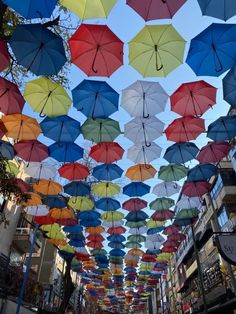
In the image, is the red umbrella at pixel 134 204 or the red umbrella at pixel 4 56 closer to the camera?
the red umbrella at pixel 4 56

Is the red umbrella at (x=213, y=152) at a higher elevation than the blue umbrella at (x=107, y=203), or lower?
higher

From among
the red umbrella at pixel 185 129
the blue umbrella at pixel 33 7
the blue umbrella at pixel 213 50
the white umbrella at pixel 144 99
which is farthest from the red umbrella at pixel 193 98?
the blue umbrella at pixel 33 7

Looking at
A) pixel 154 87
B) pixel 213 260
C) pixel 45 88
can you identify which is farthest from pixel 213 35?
pixel 213 260

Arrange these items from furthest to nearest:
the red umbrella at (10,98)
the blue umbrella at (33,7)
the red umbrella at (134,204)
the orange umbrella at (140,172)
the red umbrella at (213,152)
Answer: the red umbrella at (134,204) < the orange umbrella at (140,172) < the red umbrella at (213,152) < the red umbrella at (10,98) < the blue umbrella at (33,7)

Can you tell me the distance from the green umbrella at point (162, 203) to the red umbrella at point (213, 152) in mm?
4092

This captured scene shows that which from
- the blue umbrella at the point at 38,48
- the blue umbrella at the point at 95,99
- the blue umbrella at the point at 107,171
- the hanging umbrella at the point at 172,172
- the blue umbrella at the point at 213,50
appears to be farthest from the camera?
the hanging umbrella at the point at 172,172

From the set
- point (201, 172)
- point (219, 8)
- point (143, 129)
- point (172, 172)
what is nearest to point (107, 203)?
point (172, 172)

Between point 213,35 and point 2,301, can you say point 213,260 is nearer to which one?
point 2,301

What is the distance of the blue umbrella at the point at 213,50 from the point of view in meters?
7.21

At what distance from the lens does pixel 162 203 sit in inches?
603

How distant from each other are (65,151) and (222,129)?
6.10 metres

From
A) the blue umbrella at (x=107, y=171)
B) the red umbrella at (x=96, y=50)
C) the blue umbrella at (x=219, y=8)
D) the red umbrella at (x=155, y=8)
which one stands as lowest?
the red umbrella at (x=155, y=8)

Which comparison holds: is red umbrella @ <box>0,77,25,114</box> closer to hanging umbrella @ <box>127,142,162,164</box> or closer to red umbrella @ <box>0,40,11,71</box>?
red umbrella @ <box>0,40,11,71</box>

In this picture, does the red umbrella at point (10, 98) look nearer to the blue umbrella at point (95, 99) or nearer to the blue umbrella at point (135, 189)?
the blue umbrella at point (95, 99)
